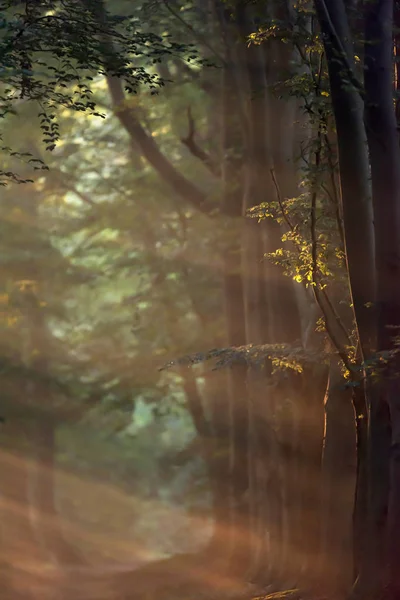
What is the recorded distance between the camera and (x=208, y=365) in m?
17.5

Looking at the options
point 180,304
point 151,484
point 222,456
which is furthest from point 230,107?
point 151,484

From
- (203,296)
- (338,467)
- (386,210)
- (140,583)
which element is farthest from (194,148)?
(140,583)

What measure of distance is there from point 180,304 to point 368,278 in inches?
596

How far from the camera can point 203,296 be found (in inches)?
784

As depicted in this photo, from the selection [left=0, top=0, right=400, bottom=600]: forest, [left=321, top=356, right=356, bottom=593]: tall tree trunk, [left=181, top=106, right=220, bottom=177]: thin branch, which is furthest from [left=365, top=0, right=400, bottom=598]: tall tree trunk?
[left=181, top=106, right=220, bottom=177]: thin branch

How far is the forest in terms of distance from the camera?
623cm

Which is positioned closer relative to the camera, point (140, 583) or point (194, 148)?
point (194, 148)

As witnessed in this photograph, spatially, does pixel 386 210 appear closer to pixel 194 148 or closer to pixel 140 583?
pixel 194 148

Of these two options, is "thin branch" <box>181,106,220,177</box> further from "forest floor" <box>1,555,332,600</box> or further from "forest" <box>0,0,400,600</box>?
"forest floor" <box>1,555,332,600</box>

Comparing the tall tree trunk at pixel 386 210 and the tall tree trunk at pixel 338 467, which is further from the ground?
the tall tree trunk at pixel 386 210

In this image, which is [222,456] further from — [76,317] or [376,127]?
[376,127]

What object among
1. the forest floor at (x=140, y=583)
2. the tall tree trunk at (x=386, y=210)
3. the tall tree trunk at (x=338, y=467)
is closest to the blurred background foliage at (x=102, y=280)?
the forest floor at (x=140, y=583)

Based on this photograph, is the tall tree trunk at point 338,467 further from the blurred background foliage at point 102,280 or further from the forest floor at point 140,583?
the blurred background foliage at point 102,280

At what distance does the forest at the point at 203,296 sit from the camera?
623cm
